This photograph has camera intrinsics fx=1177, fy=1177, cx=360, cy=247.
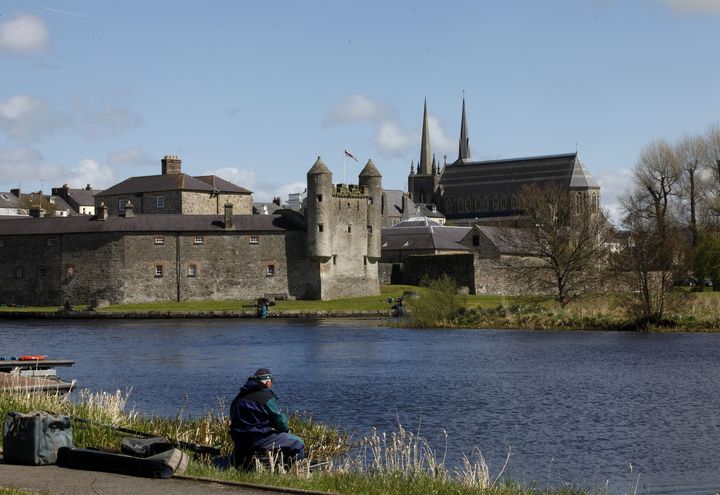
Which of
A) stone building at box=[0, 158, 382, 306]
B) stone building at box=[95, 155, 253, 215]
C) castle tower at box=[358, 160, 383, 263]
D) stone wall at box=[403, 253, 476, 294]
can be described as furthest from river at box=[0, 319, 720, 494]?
stone building at box=[95, 155, 253, 215]

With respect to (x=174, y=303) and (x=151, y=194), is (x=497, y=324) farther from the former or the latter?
(x=151, y=194)

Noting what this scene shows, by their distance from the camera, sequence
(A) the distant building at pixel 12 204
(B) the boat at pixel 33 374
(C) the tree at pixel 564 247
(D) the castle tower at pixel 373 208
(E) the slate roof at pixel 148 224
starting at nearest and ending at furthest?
(B) the boat at pixel 33 374 → (C) the tree at pixel 564 247 → (E) the slate roof at pixel 148 224 → (D) the castle tower at pixel 373 208 → (A) the distant building at pixel 12 204

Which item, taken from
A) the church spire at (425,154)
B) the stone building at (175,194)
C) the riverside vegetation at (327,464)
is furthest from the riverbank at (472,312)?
the church spire at (425,154)

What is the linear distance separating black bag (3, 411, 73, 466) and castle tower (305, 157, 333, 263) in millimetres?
59638

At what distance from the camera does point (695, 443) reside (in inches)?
865

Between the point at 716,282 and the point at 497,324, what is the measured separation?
74.9 ft

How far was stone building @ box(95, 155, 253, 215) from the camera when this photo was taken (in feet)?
286

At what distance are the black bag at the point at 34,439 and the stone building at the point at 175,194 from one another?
236 feet

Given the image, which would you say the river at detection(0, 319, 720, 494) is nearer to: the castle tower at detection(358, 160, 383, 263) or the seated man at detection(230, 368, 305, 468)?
the seated man at detection(230, 368, 305, 468)

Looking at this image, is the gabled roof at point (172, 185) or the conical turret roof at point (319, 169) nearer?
the conical turret roof at point (319, 169)

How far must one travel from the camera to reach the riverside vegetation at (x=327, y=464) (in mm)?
14266

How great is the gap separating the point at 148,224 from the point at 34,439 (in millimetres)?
59444

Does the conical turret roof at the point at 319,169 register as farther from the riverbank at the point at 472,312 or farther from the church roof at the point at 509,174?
the church roof at the point at 509,174

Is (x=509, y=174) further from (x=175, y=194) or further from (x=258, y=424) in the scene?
(x=258, y=424)
